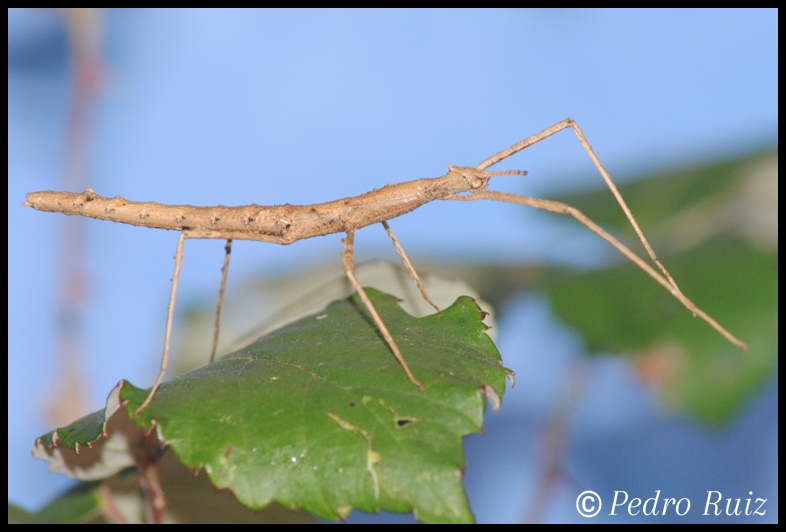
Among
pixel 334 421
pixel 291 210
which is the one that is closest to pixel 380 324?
pixel 334 421

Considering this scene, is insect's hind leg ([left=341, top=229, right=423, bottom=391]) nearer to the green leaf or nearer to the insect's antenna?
the green leaf

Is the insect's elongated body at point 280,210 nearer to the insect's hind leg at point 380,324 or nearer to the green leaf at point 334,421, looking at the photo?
the insect's hind leg at point 380,324

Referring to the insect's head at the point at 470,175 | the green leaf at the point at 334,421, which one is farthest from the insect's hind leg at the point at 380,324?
the insect's head at the point at 470,175

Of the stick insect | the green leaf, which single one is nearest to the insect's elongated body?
the stick insect

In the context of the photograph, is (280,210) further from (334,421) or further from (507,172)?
(334,421)

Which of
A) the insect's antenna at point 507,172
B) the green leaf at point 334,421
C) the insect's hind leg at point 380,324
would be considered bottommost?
the green leaf at point 334,421
